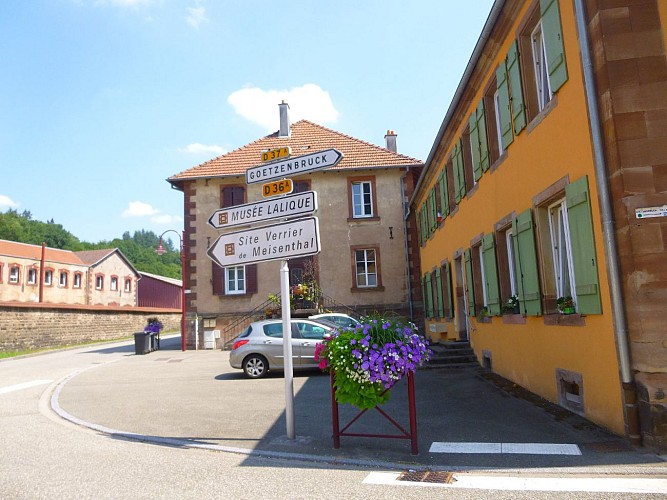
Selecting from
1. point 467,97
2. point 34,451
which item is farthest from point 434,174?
point 34,451

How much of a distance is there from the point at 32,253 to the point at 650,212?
5564 cm

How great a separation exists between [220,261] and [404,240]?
58.9ft

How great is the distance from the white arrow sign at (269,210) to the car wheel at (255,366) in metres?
6.42

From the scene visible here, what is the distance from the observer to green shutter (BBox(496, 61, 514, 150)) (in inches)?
358

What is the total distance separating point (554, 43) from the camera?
7.14 m

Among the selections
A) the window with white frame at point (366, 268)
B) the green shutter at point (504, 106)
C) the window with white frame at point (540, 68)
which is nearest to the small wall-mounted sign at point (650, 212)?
the window with white frame at point (540, 68)

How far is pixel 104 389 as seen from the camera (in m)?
11.9

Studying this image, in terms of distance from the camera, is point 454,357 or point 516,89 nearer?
point 516,89

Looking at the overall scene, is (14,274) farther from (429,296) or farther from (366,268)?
(429,296)

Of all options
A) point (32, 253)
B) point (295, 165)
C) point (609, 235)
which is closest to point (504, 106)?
point (609, 235)

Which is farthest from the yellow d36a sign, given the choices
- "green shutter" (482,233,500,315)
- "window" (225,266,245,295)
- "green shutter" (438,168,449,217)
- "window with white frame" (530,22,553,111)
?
"window" (225,266,245,295)

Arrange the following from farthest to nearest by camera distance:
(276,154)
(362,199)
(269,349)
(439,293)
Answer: (362,199) → (439,293) → (269,349) → (276,154)

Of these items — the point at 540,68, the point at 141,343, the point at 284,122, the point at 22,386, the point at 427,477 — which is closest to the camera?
the point at 427,477

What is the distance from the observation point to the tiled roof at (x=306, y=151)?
24.6 m
